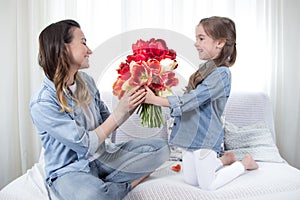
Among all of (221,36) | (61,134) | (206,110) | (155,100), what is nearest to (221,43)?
(221,36)

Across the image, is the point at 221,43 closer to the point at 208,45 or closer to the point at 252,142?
the point at 208,45

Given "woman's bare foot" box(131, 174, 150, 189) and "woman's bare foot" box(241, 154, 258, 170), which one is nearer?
"woman's bare foot" box(131, 174, 150, 189)

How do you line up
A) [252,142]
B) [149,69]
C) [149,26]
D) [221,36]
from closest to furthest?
[149,69], [221,36], [252,142], [149,26]

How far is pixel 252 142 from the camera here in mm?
2086

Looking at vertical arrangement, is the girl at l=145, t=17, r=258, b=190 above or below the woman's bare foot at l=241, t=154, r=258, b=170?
above

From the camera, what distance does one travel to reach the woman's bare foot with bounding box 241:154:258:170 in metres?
1.80

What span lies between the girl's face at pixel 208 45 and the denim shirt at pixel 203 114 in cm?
8

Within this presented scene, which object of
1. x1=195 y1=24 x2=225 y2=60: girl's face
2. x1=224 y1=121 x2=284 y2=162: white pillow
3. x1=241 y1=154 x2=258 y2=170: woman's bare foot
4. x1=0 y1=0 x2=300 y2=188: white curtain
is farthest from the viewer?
x1=0 y1=0 x2=300 y2=188: white curtain

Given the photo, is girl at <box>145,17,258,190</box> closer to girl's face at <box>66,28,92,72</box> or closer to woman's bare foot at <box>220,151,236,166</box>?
woman's bare foot at <box>220,151,236,166</box>

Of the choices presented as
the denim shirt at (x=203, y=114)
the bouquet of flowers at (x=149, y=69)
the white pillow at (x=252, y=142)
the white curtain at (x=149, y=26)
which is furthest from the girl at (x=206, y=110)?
the white curtain at (x=149, y=26)

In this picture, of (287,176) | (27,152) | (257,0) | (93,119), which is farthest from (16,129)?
(257,0)

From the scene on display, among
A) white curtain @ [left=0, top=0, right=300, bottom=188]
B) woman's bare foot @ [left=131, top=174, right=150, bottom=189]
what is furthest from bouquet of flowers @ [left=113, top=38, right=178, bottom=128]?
white curtain @ [left=0, top=0, right=300, bottom=188]

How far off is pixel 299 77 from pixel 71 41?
1.77 metres

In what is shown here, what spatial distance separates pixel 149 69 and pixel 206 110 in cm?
41
